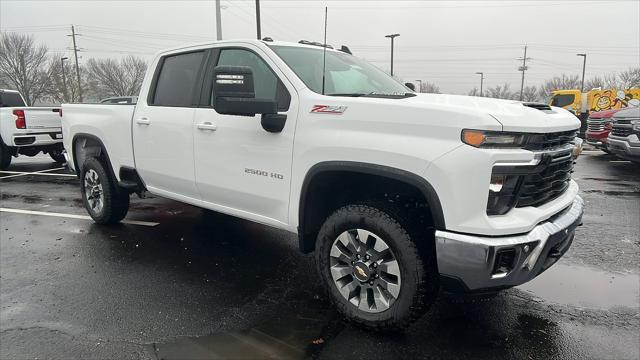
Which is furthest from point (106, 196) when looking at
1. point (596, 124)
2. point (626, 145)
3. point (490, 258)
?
point (596, 124)

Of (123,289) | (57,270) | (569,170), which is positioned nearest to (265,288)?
(123,289)

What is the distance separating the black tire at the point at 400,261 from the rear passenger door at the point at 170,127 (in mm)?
1838

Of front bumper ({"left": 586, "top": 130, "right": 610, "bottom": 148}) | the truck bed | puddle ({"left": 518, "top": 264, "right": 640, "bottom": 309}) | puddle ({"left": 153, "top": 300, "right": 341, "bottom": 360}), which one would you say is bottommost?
puddle ({"left": 153, "top": 300, "right": 341, "bottom": 360})

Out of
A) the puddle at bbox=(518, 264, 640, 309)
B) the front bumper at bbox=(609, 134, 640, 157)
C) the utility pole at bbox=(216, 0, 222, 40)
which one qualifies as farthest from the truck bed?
the utility pole at bbox=(216, 0, 222, 40)

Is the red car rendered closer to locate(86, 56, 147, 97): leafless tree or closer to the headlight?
the headlight

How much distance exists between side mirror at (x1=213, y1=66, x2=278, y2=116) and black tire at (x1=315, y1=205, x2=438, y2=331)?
3.02ft

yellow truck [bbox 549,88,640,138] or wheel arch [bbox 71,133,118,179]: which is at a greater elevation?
yellow truck [bbox 549,88,640,138]

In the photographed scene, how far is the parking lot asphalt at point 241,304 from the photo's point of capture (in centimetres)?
280

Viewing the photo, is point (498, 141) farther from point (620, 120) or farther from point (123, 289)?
point (620, 120)

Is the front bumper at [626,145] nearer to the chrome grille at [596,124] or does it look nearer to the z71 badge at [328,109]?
the chrome grille at [596,124]

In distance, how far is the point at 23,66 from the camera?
5291cm

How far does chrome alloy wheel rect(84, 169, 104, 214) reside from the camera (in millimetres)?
5398

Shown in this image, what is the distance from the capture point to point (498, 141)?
7.99ft

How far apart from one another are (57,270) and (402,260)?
338 cm
